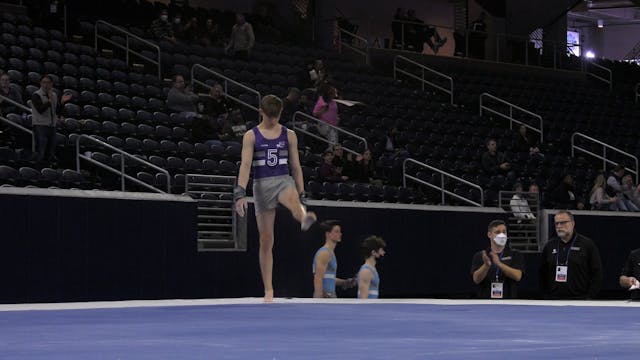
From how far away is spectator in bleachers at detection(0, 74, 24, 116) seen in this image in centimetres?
1692

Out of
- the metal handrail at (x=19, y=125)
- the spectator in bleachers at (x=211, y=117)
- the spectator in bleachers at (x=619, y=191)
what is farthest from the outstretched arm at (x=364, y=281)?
the spectator in bleachers at (x=619, y=191)

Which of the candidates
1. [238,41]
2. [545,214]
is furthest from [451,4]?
[545,214]

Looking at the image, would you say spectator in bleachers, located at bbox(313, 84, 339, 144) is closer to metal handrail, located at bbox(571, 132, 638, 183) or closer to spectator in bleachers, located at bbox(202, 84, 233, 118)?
spectator in bleachers, located at bbox(202, 84, 233, 118)

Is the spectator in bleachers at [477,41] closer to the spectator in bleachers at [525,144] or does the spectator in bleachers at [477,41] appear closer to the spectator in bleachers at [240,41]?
the spectator in bleachers at [525,144]

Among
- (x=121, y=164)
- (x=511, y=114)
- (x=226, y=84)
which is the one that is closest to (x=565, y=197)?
(x=511, y=114)

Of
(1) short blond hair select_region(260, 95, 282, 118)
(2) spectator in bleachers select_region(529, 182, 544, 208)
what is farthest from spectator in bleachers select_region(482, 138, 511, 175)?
(1) short blond hair select_region(260, 95, 282, 118)

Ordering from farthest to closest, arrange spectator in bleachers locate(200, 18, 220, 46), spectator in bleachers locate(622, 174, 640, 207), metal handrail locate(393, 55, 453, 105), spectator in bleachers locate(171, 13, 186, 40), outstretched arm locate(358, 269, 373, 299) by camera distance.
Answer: metal handrail locate(393, 55, 453, 105) < spectator in bleachers locate(200, 18, 220, 46) < spectator in bleachers locate(171, 13, 186, 40) < spectator in bleachers locate(622, 174, 640, 207) < outstretched arm locate(358, 269, 373, 299)

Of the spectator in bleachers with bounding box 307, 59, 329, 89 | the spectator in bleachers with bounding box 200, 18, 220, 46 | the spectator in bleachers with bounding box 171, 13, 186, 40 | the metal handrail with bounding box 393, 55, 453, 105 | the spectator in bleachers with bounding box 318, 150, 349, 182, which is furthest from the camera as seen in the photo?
the metal handrail with bounding box 393, 55, 453, 105

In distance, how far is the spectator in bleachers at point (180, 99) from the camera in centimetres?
1988

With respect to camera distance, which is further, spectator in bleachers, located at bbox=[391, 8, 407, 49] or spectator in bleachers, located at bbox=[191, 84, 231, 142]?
spectator in bleachers, located at bbox=[391, 8, 407, 49]

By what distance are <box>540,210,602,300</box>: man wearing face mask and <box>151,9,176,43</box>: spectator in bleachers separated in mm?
13519

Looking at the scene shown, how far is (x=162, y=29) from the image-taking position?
78.1ft

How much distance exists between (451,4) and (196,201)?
20.8 meters

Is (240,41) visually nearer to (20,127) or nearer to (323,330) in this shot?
(20,127)
